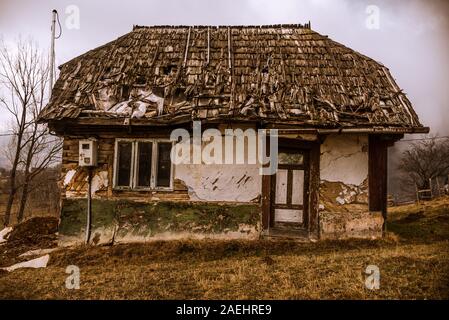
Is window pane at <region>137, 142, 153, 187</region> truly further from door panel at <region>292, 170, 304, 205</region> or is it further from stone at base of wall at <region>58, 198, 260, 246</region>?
door panel at <region>292, 170, 304, 205</region>

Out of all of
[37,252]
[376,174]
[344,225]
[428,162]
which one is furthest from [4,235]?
[428,162]

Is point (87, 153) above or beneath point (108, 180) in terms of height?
above

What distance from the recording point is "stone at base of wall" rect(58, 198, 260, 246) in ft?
26.3

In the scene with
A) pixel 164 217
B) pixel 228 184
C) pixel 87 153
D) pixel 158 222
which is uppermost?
pixel 87 153

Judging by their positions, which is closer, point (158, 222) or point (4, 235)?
point (158, 222)

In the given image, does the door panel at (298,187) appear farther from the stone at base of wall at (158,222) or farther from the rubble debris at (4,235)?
the rubble debris at (4,235)

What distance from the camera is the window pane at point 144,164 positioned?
836 centimetres

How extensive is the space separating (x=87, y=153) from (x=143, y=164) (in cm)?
125

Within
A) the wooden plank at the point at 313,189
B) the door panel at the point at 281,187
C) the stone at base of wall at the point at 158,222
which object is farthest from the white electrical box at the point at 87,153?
the wooden plank at the point at 313,189

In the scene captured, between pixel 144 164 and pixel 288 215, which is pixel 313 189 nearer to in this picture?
pixel 288 215

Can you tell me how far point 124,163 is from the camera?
27.5 ft
